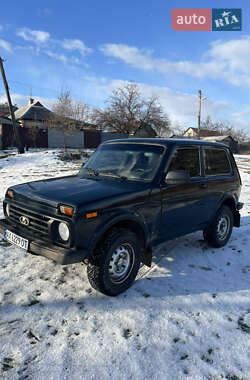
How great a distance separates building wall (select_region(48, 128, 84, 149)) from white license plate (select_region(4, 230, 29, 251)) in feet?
89.5

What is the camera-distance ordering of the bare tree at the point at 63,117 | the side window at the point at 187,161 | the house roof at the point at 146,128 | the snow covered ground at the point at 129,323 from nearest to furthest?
the snow covered ground at the point at 129,323 < the side window at the point at 187,161 < the bare tree at the point at 63,117 < the house roof at the point at 146,128

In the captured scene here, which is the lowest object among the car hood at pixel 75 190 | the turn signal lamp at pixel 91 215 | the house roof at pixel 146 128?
the turn signal lamp at pixel 91 215

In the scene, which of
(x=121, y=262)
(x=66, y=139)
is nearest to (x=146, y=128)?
(x=66, y=139)

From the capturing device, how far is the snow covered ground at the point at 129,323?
2189 millimetres

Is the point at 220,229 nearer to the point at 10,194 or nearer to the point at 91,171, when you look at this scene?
the point at 91,171

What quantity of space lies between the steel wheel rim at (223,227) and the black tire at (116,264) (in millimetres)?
2186

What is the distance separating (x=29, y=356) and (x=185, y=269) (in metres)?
2.46

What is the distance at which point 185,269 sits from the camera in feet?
12.9

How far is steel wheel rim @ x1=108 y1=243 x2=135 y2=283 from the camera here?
10.2 ft

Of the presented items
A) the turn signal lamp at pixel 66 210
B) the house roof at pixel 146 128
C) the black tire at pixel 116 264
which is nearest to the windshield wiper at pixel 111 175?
the black tire at pixel 116 264

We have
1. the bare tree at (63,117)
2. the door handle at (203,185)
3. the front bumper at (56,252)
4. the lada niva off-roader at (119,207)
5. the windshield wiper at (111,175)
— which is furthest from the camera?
the bare tree at (63,117)

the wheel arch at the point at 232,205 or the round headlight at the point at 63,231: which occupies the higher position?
the round headlight at the point at 63,231

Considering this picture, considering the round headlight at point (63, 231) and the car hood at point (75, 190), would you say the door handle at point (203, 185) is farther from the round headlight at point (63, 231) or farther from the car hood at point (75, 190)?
the round headlight at point (63, 231)

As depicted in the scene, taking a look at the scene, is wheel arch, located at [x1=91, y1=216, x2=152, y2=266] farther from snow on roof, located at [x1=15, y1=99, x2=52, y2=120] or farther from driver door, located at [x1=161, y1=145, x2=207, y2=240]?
snow on roof, located at [x1=15, y1=99, x2=52, y2=120]
